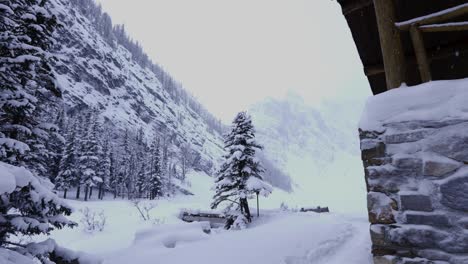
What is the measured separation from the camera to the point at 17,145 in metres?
6.96

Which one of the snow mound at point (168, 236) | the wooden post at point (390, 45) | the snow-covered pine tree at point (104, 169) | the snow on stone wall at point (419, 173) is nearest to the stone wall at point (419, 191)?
the snow on stone wall at point (419, 173)

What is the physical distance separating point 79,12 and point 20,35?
144561 millimetres

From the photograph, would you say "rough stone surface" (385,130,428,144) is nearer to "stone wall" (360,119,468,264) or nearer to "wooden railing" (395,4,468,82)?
"stone wall" (360,119,468,264)

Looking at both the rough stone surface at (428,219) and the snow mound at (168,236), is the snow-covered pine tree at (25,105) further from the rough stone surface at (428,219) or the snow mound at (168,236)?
the rough stone surface at (428,219)

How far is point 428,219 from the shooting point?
266cm

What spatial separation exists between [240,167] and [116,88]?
105 meters

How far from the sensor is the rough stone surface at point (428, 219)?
259 cm

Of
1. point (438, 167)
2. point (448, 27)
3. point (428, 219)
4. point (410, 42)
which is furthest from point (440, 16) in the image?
point (428, 219)

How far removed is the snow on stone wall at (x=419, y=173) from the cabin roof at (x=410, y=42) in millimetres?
1598

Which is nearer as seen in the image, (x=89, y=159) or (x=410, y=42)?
(x=410, y=42)

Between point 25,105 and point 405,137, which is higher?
point 25,105

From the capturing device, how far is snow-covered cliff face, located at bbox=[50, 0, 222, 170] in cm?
9431

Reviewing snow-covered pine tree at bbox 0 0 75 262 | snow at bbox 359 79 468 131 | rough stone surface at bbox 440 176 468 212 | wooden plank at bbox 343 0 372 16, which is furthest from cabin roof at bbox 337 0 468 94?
snow-covered pine tree at bbox 0 0 75 262

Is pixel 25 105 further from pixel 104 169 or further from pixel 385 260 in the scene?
pixel 104 169
